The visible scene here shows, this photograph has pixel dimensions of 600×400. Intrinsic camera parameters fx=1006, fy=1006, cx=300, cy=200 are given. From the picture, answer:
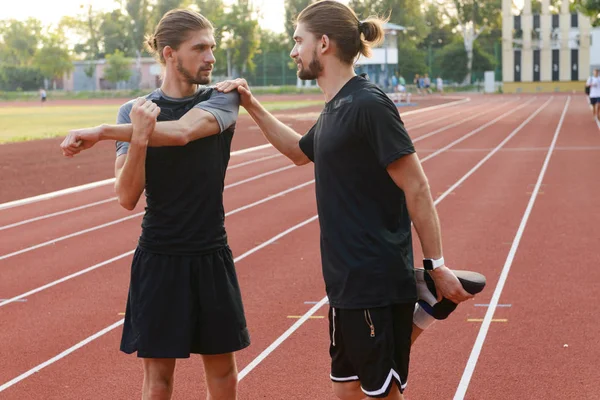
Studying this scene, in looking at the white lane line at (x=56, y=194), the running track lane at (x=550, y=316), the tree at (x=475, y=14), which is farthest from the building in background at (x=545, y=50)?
the running track lane at (x=550, y=316)

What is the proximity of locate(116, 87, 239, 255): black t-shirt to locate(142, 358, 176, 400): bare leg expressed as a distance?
0.44m

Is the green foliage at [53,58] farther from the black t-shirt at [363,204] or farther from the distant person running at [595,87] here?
the black t-shirt at [363,204]

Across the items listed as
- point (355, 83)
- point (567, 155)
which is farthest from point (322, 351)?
point (567, 155)

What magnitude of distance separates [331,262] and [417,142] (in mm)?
20590

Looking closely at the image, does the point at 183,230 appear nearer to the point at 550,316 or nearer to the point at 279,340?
the point at 279,340

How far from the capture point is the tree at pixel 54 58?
84.9 metres

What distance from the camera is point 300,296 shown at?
7.58m

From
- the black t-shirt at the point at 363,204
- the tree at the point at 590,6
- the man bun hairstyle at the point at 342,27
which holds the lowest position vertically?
the black t-shirt at the point at 363,204

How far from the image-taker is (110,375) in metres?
5.68

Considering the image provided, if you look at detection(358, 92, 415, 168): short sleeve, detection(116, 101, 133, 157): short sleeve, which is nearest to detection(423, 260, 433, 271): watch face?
detection(358, 92, 415, 168): short sleeve

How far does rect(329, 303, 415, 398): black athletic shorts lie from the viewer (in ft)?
11.6

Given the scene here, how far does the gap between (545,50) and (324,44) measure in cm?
7411

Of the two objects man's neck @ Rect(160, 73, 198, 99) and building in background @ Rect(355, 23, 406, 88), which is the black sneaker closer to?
man's neck @ Rect(160, 73, 198, 99)

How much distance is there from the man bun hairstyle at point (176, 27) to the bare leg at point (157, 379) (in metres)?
1.18
